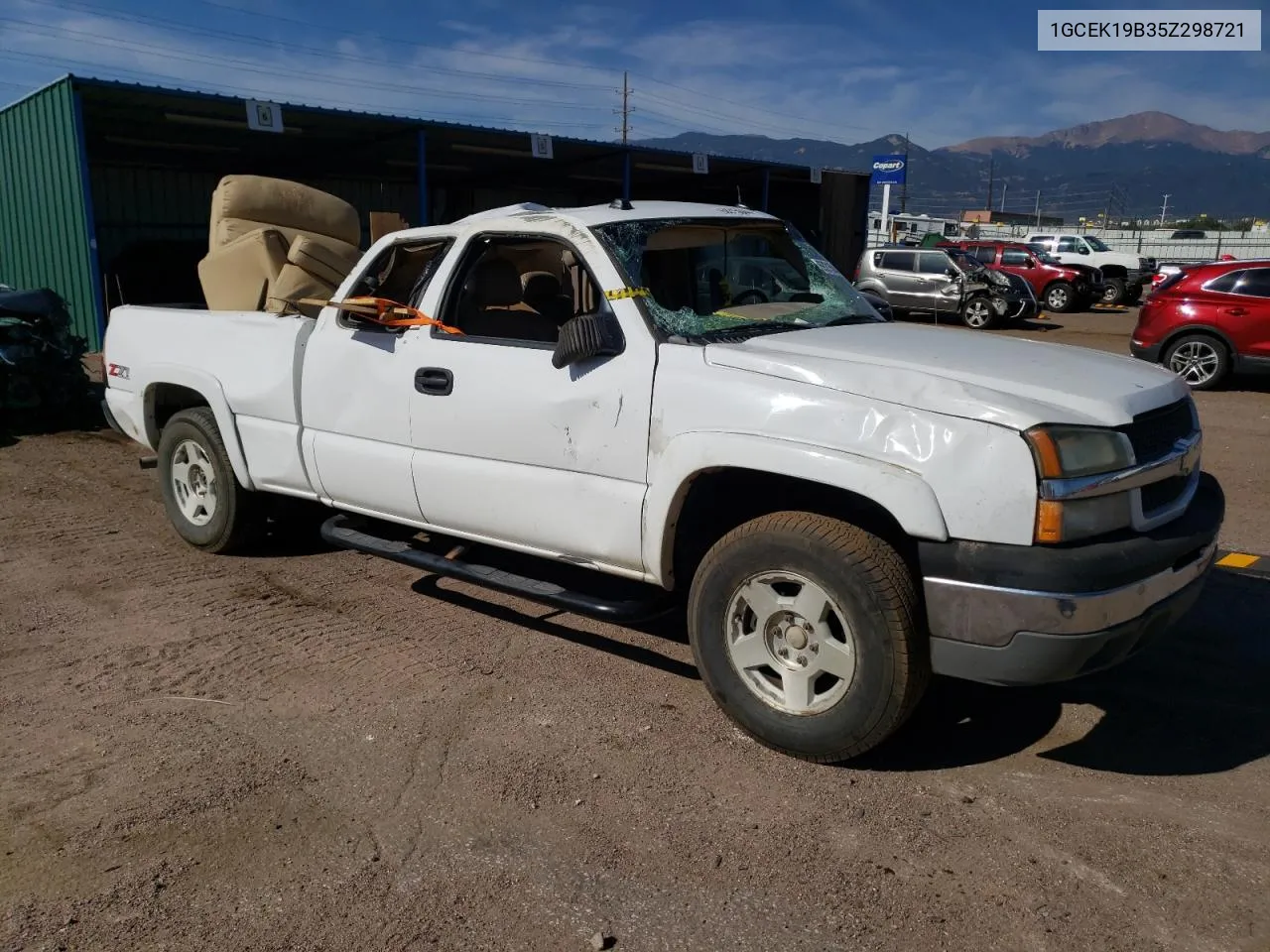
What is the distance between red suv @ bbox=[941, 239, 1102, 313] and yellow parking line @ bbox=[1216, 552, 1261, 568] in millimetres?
21107

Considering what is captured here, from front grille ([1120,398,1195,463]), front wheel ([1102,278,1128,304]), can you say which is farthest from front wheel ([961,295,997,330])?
front grille ([1120,398,1195,463])

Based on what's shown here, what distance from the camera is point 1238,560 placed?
19.6ft

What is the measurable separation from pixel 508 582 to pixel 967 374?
2.02 metres

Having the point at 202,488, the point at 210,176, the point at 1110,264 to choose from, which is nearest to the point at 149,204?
the point at 210,176

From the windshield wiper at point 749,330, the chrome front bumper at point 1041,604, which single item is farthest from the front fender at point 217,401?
the chrome front bumper at point 1041,604

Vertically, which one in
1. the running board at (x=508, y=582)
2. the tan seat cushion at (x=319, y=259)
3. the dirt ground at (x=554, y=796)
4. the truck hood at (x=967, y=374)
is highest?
the tan seat cushion at (x=319, y=259)

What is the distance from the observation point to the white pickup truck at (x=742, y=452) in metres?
3.18

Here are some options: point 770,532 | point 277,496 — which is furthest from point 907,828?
point 277,496

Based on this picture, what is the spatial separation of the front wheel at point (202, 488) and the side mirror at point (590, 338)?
251cm

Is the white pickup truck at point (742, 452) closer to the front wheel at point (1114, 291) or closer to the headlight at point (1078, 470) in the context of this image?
the headlight at point (1078, 470)

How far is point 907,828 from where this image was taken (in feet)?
10.7

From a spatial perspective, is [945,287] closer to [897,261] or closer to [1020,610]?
[897,261]

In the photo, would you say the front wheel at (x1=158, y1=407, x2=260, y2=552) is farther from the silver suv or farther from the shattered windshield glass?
the silver suv

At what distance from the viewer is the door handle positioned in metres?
4.43
